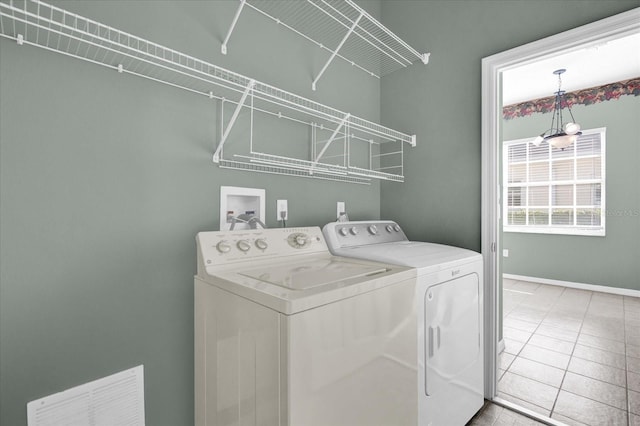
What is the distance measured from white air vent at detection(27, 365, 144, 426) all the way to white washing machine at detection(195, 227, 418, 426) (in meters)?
0.24

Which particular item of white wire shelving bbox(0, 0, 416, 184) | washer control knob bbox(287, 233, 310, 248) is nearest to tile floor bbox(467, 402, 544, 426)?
washer control knob bbox(287, 233, 310, 248)

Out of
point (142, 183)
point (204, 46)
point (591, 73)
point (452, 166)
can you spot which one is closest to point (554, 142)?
point (591, 73)

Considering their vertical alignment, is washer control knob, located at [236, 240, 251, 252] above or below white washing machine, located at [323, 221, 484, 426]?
above

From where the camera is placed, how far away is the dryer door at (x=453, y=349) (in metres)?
1.43

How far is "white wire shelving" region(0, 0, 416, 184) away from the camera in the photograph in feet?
3.37

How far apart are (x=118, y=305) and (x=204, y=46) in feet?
4.04

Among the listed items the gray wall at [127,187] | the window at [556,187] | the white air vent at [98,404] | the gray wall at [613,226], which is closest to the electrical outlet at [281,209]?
the gray wall at [127,187]

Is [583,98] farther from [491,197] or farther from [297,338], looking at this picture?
[297,338]

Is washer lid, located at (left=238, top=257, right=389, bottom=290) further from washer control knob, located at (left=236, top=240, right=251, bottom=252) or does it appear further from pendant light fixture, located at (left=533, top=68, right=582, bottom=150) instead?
pendant light fixture, located at (left=533, top=68, right=582, bottom=150)

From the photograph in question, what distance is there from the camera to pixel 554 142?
402cm

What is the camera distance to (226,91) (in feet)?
4.93

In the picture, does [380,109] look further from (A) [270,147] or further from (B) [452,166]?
(A) [270,147]

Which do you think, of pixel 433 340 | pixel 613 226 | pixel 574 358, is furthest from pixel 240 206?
pixel 613 226

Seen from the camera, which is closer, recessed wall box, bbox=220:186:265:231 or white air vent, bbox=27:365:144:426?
white air vent, bbox=27:365:144:426
